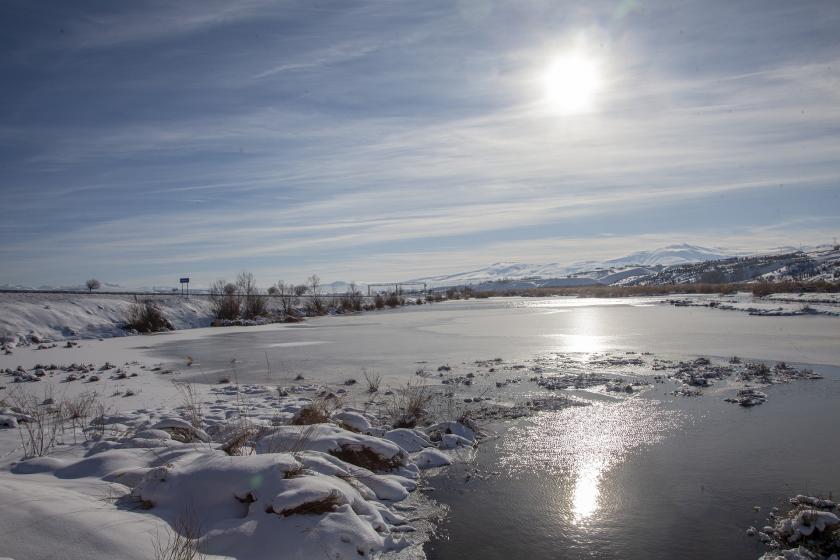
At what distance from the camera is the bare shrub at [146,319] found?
24.6 metres

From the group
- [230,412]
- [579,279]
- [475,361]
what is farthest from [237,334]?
[579,279]

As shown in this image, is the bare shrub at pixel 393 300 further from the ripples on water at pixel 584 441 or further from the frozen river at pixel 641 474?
the ripples on water at pixel 584 441

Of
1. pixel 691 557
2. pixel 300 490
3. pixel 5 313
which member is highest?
pixel 5 313

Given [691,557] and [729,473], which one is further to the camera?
[729,473]

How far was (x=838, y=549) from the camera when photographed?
156 inches

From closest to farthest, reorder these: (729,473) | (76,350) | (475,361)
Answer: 1. (729,473)
2. (475,361)
3. (76,350)

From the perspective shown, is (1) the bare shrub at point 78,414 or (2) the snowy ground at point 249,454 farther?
(1) the bare shrub at point 78,414

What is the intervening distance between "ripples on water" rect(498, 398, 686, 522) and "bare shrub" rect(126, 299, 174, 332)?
870 inches

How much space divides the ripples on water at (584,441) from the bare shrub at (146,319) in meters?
22.1

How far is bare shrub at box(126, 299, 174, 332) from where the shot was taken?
24.6 meters

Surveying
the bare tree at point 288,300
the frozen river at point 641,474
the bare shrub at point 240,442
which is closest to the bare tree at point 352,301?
the bare tree at point 288,300

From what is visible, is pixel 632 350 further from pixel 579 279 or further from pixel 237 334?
pixel 579 279

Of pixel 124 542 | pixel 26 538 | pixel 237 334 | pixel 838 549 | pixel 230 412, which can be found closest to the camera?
pixel 26 538

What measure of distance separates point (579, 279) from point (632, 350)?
105 m
